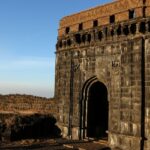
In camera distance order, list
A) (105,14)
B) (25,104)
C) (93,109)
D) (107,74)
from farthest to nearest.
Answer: (25,104) → (93,109) → (105,14) → (107,74)

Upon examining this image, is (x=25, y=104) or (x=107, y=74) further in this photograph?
(x=25, y=104)

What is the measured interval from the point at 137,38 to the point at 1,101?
18.6 meters

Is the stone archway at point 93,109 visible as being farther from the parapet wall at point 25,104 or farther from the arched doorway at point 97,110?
the parapet wall at point 25,104

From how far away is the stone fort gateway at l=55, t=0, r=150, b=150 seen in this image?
1692cm

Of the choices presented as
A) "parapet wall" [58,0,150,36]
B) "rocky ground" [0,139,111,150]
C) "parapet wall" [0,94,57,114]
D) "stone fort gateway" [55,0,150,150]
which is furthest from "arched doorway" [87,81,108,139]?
"parapet wall" [0,94,57,114]

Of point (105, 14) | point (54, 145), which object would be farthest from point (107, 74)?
point (54, 145)

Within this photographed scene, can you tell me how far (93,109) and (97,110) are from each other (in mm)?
319

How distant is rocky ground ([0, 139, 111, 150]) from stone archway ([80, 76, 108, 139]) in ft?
4.09

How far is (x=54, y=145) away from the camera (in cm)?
1909

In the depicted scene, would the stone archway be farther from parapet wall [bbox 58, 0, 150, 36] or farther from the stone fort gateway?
parapet wall [bbox 58, 0, 150, 36]

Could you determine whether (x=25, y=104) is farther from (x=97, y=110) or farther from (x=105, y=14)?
(x=105, y=14)

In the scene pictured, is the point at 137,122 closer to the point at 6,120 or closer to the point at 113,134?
the point at 113,134

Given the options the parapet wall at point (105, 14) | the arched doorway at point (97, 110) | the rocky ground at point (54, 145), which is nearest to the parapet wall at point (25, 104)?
the arched doorway at point (97, 110)

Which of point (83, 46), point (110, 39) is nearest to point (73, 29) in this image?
point (83, 46)
